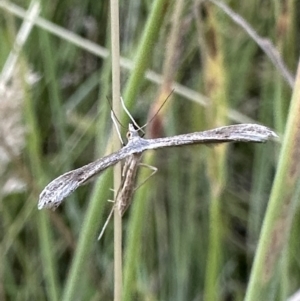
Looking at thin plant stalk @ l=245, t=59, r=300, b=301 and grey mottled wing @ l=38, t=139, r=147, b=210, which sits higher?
grey mottled wing @ l=38, t=139, r=147, b=210

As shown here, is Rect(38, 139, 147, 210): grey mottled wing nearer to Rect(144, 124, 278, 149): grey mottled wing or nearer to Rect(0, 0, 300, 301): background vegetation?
Rect(144, 124, 278, 149): grey mottled wing

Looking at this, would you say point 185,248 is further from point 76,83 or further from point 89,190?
point 76,83

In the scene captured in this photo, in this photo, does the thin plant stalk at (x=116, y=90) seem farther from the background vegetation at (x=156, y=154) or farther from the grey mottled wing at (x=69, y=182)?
the background vegetation at (x=156, y=154)

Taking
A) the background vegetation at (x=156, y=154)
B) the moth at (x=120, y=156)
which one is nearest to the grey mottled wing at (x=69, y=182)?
the moth at (x=120, y=156)

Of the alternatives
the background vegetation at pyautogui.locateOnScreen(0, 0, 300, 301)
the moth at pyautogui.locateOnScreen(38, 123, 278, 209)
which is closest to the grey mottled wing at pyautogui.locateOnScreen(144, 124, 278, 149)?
the moth at pyautogui.locateOnScreen(38, 123, 278, 209)

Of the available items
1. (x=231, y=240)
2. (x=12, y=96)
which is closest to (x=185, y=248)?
(x=231, y=240)
